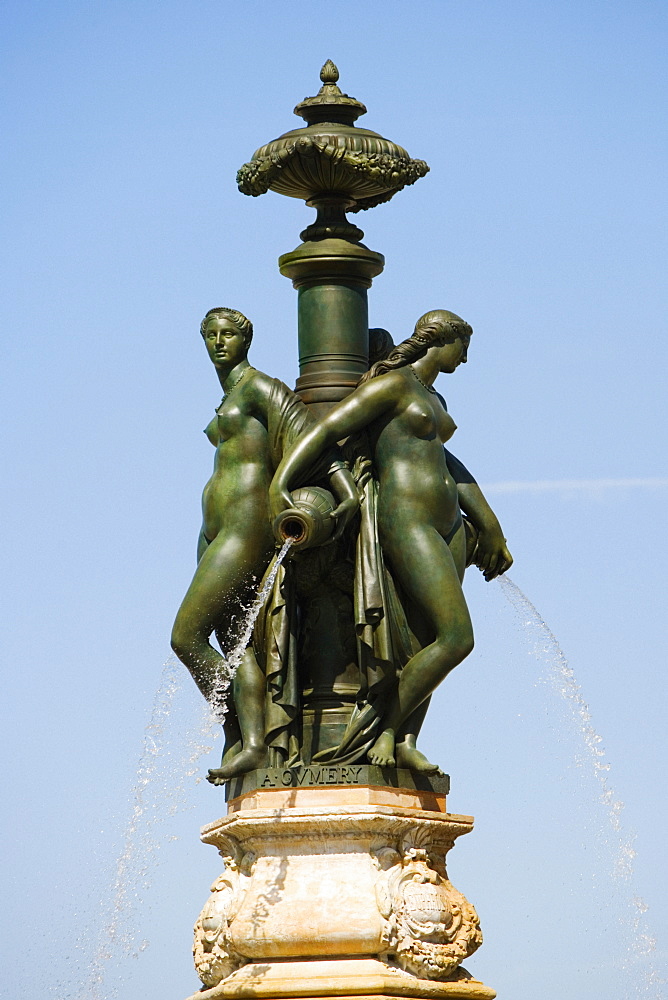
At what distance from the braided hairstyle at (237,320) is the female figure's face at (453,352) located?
1.49 meters

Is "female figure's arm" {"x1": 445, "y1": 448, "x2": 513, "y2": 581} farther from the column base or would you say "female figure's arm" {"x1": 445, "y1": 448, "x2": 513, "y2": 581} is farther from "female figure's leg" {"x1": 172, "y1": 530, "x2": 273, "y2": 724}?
the column base

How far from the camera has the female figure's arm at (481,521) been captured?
74.0 ft

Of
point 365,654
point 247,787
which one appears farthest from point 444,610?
point 247,787

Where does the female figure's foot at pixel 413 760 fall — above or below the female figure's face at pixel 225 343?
below

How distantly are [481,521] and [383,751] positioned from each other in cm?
240

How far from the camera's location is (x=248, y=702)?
2152 cm

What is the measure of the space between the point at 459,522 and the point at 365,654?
1571 millimetres

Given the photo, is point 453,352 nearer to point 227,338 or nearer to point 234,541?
point 227,338

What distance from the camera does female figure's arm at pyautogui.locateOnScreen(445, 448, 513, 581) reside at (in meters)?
Result: 22.5

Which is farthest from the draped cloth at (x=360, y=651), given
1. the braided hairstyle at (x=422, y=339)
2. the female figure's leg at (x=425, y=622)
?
the braided hairstyle at (x=422, y=339)

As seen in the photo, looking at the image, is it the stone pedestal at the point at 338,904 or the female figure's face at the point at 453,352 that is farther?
the female figure's face at the point at 453,352

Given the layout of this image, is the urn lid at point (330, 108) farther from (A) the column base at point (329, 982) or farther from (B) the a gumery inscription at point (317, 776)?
(A) the column base at point (329, 982)

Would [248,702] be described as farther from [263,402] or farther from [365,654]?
[263,402]

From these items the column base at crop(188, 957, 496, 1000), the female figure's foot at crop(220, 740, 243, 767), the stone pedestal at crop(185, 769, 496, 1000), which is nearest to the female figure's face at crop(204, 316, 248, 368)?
the female figure's foot at crop(220, 740, 243, 767)
